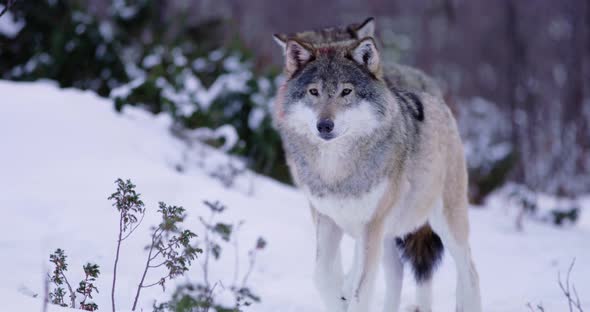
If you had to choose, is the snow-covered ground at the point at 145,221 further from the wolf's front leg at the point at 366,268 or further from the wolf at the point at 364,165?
the wolf's front leg at the point at 366,268

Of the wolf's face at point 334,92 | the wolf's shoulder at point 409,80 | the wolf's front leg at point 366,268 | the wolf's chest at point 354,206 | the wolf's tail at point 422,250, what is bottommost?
the wolf's front leg at point 366,268

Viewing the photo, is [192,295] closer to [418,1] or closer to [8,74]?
[8,74]

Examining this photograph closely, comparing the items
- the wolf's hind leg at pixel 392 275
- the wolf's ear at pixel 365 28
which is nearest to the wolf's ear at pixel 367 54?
the wolf's hind leg at pixel 392 275

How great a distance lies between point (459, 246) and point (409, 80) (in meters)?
1.23

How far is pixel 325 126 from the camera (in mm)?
3346

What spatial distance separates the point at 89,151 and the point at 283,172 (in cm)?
294

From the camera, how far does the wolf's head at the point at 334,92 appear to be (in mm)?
3441

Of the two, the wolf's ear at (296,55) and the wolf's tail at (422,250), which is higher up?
the wolf's ear at (296,55)

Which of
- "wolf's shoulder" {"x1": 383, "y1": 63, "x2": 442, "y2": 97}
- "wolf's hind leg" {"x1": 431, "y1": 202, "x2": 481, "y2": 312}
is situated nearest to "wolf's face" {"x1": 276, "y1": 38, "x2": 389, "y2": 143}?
"wolf's shoulder" {"x1": 383, "y1": 63, "x2": 442, "y2": 97}

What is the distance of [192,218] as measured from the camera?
498 centimetres

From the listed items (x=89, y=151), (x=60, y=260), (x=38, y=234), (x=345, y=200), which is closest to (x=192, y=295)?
(x=60, y=260)

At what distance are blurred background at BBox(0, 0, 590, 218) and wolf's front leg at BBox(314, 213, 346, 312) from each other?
2.99 m

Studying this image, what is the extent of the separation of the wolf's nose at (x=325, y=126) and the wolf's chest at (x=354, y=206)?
1.23ft

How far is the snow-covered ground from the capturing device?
411cm
